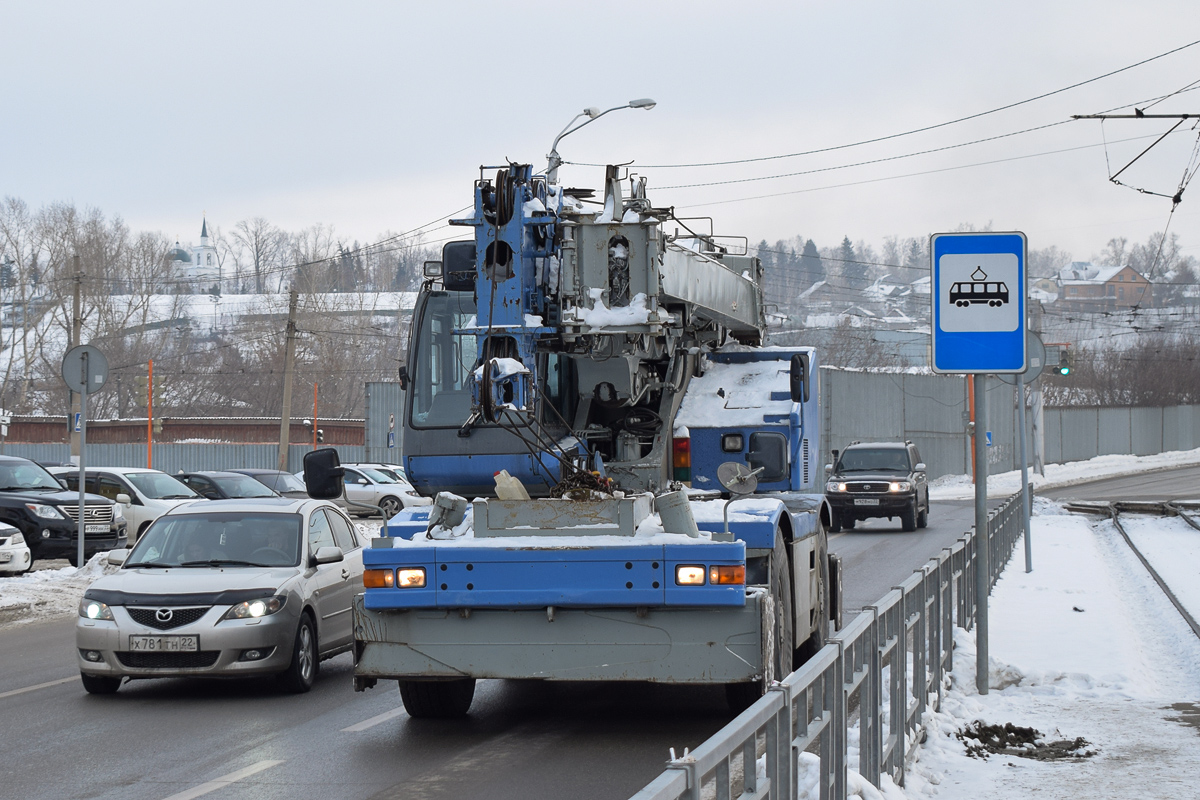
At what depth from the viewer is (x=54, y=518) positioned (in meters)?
21.1

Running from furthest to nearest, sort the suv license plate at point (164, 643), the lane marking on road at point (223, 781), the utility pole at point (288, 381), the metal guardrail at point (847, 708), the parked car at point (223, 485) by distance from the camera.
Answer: the utility pole at point (288, 381)
the parked car at point (223, 485)
the suv license plate at point (164, 643)
the lane marking on road at point (223, 781)
the metal guardrail at point (847, 708)

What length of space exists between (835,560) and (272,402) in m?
72.2

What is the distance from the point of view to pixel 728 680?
7691 millimetres

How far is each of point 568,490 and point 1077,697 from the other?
3.83 metres

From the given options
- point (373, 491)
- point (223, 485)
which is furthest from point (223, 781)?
point (373, 491)

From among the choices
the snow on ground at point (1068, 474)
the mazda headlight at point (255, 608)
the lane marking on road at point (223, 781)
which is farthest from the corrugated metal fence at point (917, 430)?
the lane marking on road at point (223, 781)

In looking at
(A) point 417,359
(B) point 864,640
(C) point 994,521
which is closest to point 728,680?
(B) point 864,640

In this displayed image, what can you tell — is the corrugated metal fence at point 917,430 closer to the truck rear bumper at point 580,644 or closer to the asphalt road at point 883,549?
the asphalt road at point 883,549

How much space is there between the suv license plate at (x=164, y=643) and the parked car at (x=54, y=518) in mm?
11558

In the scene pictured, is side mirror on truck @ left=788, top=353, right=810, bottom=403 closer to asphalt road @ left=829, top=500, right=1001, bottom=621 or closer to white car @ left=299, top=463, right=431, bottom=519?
asphalt road @ left=829, top=500, right=1001, bottom=621

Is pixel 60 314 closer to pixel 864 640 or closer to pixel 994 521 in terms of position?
pixel 994 521

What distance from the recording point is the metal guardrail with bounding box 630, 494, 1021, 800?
3521 mm

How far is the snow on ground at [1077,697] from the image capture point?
6.95m

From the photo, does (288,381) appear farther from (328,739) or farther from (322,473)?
(328,739)
